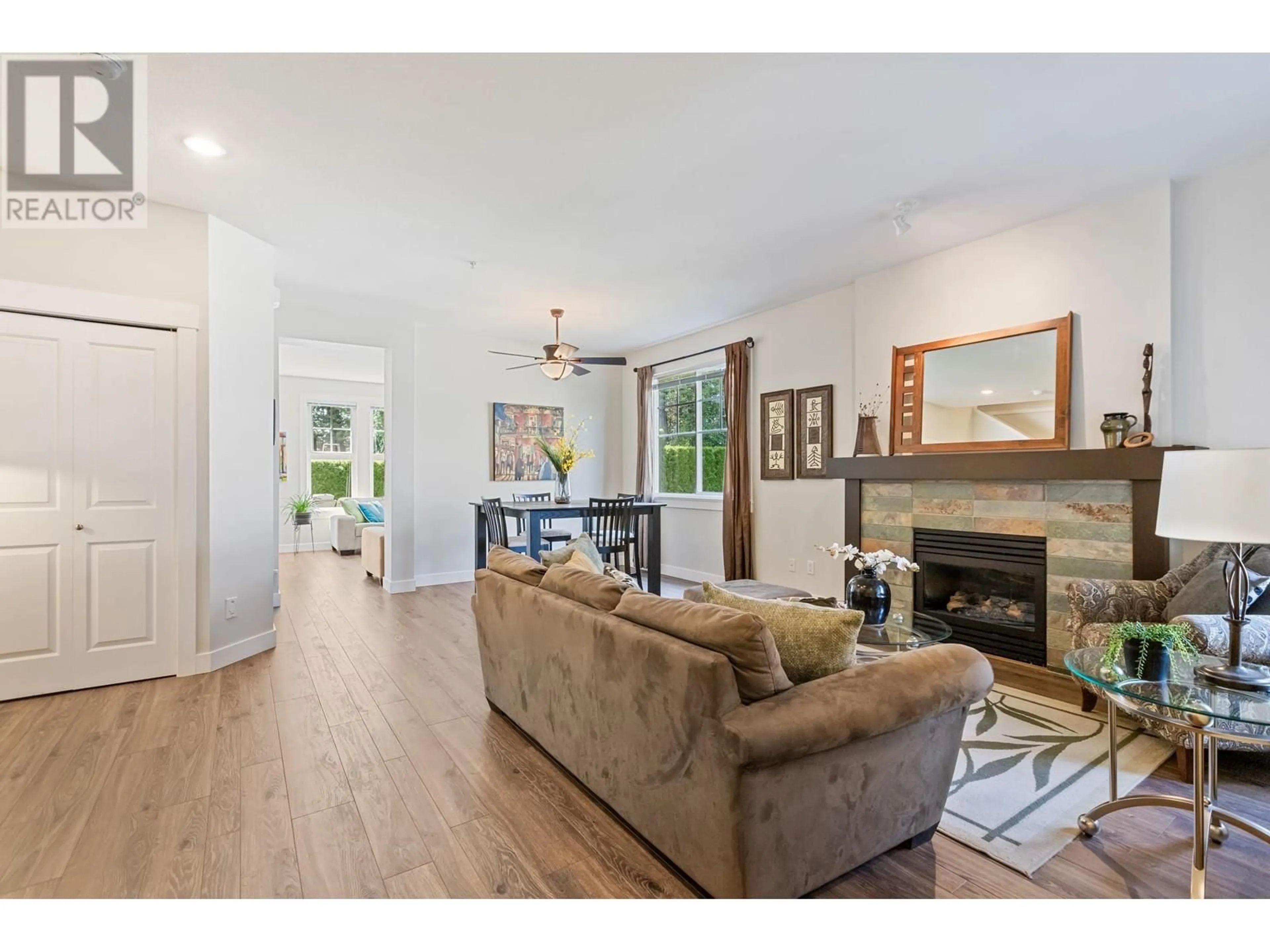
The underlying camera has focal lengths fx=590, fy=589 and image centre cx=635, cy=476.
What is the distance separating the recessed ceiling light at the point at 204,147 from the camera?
270 cm

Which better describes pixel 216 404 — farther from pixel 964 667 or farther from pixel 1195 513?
pixel 1195 513

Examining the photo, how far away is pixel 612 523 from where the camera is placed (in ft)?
17.2

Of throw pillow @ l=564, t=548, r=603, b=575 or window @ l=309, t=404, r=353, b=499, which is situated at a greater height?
window @ l=309, t=404, r=353, b=499

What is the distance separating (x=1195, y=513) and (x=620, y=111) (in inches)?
97.7

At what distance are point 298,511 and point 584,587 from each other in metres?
8.61

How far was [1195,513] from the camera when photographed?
5.68 ft

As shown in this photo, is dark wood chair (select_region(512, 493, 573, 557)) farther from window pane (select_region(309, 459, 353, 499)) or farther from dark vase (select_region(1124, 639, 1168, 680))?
window pane (select_region(309, 459, 353, 499))

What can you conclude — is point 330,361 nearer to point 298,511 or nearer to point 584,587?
point 298,511

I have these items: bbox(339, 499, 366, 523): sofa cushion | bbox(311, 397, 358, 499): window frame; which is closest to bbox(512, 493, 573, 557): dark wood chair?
bbox(339, 499, 366, 523): sofa cushion

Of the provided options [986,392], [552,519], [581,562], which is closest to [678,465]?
[552,519]

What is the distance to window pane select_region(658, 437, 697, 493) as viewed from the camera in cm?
675

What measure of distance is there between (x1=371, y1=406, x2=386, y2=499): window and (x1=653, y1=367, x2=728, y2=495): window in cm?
543

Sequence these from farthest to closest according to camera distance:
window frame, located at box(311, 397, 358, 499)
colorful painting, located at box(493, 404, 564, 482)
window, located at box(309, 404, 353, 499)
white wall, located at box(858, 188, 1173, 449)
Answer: window, located at box(309, 404, 353, 499)
window frame, located at box(311, 397, 358, 499)
colorful painting, located at box(493, 404, 564, 482)
white wall, located at box(858, 188, 1173, 449)
